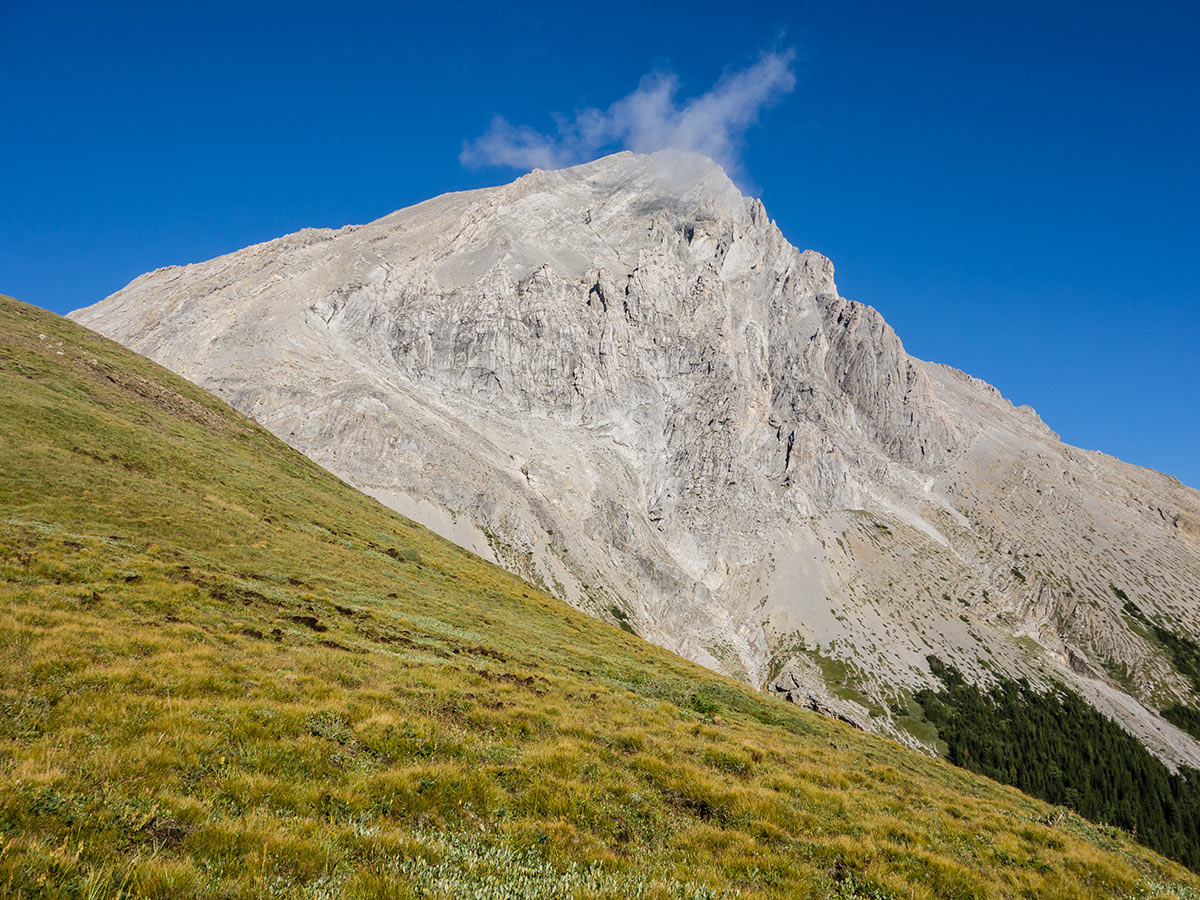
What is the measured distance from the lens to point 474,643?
29.6 metres

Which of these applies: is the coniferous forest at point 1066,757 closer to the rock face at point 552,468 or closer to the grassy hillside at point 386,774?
the rock face at point 552,468

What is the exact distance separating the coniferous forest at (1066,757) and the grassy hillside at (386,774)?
158m

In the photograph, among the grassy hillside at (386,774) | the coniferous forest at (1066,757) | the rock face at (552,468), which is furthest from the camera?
the coniferous forest at (1066,757)

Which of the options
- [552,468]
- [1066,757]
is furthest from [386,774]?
[1066,757]

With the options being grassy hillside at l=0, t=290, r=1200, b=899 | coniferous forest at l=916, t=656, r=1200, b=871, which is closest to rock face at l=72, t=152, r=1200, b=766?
coniferous forest at l=916, t=656, r=1200, b=871

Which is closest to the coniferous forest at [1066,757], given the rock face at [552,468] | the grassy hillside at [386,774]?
the rock face at [552,468]

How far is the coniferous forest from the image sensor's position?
134 m

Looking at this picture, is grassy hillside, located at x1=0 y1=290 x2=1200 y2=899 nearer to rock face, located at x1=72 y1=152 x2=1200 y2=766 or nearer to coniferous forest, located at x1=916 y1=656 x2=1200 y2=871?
rock face, located at x1=72 y1=152 x2=1200 y2=766

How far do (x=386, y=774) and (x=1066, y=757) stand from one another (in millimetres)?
211920

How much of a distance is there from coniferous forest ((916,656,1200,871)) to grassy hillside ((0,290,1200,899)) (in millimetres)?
157695

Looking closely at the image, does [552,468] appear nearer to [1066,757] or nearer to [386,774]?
[386,774]

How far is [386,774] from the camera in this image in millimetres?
9859

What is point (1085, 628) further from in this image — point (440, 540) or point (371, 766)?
point (371, 766)

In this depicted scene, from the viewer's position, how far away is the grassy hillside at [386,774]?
6551 mm
